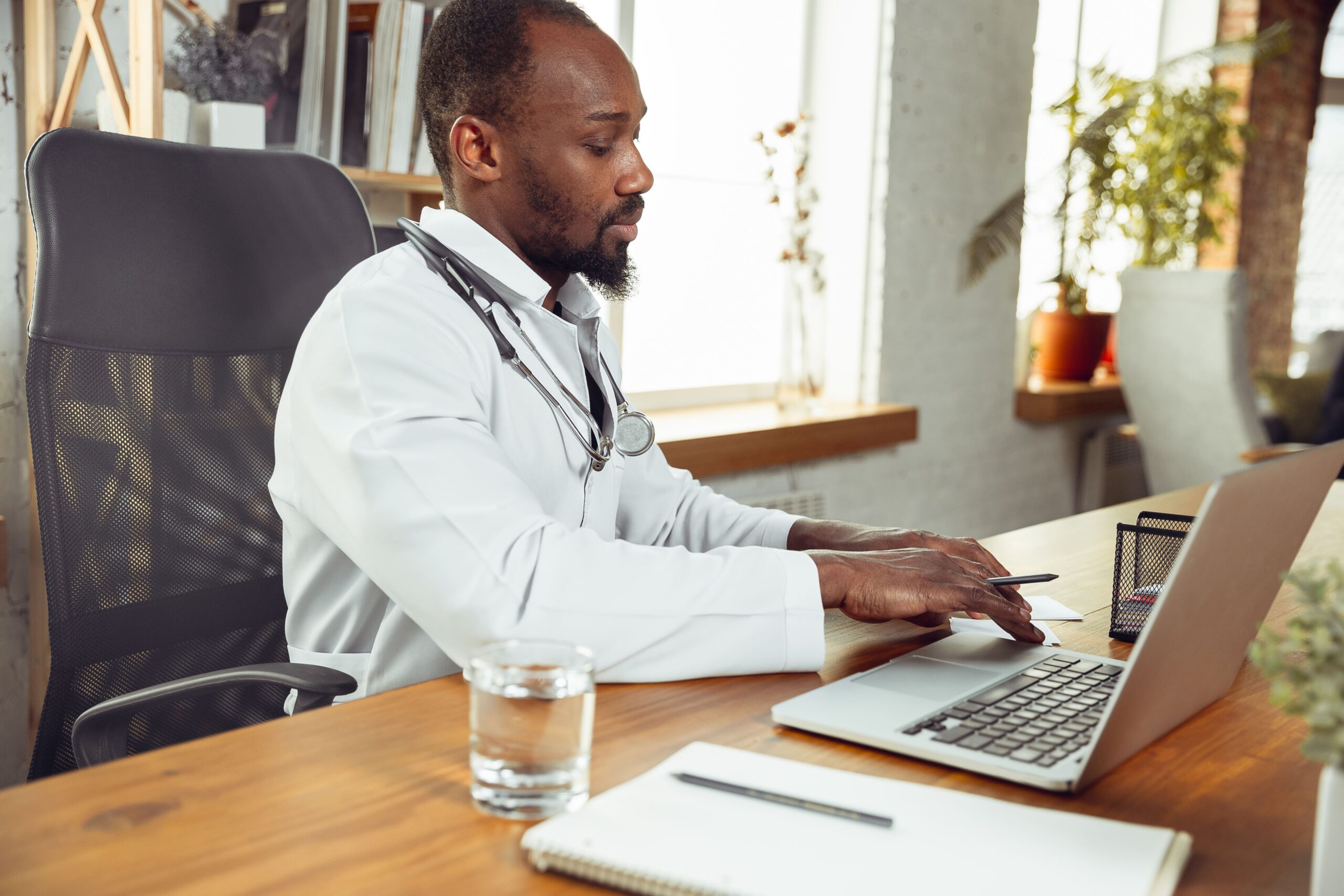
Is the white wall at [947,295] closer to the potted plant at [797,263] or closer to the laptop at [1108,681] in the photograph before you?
the potted plant at [797,263]

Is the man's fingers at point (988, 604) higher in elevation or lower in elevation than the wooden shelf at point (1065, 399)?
higher

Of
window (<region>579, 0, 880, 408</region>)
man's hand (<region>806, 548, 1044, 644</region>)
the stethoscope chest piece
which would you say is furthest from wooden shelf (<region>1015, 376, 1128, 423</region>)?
man's hand (<region>806, 548, 1044, 644</region>)

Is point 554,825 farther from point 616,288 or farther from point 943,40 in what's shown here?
point 943,40

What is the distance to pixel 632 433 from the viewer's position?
1.29m

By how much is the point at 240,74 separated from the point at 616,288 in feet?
2.56

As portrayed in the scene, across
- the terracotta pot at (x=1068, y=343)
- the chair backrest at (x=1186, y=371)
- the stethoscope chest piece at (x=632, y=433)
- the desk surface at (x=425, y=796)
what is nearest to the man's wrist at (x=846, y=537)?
the stethoscope chest piece at (x=632, y=433)

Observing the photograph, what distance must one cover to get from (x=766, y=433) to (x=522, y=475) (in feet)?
5.60

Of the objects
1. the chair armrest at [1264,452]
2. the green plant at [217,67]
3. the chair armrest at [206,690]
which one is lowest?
the chair armrest at [1264,452]

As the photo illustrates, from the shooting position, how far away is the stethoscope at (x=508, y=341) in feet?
3.83

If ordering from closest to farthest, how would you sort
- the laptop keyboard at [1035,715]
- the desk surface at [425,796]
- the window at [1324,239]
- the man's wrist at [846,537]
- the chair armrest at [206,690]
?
the desk surface at [425,796] → the laptop keyboard at [1035,715] → the chair armrest at [206,690] → the man's wrist at [846,537] → the window at [1324,239]

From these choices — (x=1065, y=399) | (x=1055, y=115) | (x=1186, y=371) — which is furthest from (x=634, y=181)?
(x=1055, y=115)

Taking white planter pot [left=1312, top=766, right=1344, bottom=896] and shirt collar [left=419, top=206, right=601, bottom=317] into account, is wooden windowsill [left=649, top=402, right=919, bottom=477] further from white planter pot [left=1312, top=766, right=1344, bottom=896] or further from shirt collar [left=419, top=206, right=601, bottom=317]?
white planter pot [left=1312, top=766, right=1344, bottom=896]

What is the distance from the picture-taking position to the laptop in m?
0.70

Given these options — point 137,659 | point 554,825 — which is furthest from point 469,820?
point 137,659
